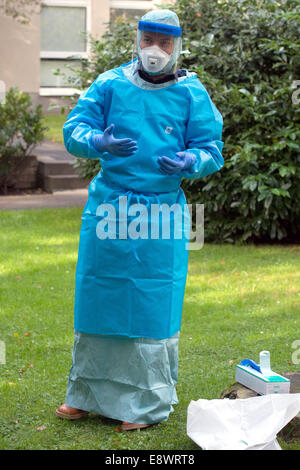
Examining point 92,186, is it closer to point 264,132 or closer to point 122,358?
point 122,358

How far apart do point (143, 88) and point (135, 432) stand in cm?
164

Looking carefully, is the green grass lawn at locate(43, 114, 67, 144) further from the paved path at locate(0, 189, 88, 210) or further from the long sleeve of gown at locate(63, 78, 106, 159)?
the long sleeve of gown at locate(63, 78, 106, 159)

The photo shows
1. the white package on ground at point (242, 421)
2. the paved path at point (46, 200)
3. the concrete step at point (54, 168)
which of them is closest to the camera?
the white package on ground at point (242, 421)

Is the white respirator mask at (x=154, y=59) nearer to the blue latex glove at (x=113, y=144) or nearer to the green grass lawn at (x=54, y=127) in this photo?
the blue latex glove at (x=113, y=144)

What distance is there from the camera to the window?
1708 cm

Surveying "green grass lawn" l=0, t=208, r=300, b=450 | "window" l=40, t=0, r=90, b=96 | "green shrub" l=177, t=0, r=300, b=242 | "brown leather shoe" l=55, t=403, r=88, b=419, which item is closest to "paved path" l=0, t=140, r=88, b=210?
"green grass lawn" l=0, t=208, r=300, b=450

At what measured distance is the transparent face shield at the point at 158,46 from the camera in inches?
139

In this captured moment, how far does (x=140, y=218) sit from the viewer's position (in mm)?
3621

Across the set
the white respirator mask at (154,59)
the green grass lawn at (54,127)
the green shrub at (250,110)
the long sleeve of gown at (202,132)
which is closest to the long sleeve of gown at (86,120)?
the white respirator mask at (154,59)

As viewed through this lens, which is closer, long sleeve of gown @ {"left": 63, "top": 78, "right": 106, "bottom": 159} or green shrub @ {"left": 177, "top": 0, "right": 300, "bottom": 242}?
long sleeve of gown @ {"left": 63, "top": 78, "right": 106, "bottom": 159}

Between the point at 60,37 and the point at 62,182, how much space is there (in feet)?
24.4

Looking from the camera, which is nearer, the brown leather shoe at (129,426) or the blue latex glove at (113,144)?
the blue latex glove at (113,144)

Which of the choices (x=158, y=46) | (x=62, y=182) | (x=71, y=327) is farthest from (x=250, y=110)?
(x=158, y=46)
